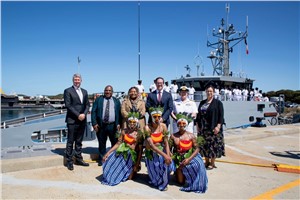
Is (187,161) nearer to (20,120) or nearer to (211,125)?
(211,125)

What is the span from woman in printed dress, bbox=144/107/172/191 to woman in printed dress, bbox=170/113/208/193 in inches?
7.2

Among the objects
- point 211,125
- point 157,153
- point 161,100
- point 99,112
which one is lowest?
point 157,153

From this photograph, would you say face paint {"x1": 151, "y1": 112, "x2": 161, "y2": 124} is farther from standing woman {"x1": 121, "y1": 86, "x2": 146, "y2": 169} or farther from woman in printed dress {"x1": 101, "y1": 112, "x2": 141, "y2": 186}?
standing woman {"x1": 121, "y1": 86, "x2": 146, "y2": 169}

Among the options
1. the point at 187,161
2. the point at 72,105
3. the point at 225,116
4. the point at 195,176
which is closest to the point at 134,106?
the point at 72,105

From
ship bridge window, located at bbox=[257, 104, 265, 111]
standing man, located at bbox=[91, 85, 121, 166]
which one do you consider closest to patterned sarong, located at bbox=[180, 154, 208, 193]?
standing man, located at bbox=[91, 85, 121, 166]

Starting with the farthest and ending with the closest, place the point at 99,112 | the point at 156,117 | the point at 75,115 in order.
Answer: the point at 99,112 < the point at 75,115 < the point at 156,117

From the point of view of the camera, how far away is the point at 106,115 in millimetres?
4688

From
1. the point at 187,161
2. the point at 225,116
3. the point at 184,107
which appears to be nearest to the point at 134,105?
the point at 184,107

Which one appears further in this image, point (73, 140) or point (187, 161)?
Result: point (73, 140)

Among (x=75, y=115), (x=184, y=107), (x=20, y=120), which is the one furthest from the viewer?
(x=20, y=120)

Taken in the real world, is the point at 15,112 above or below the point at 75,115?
below

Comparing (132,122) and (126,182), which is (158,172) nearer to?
(126,182)

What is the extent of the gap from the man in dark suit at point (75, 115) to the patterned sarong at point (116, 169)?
1.00 m

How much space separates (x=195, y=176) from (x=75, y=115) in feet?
7.88
